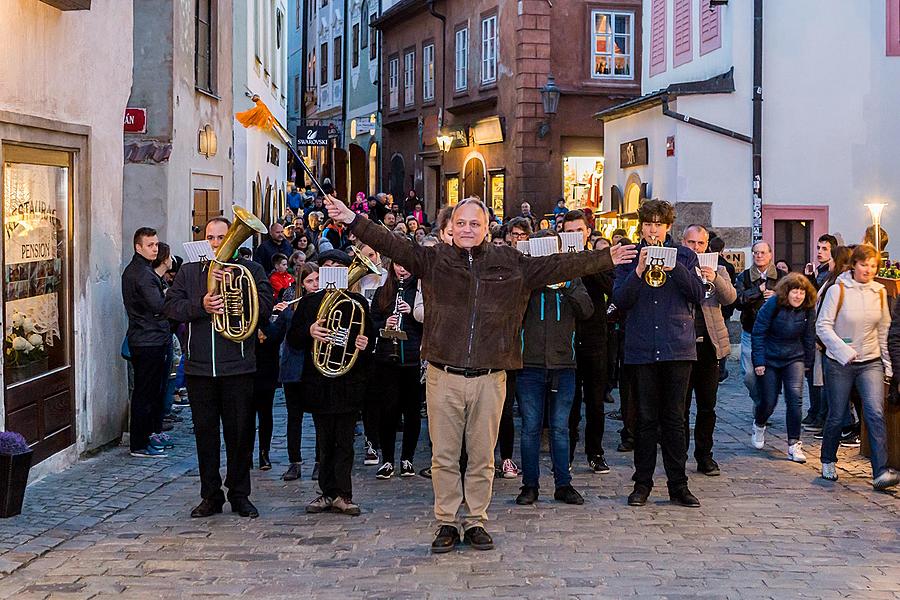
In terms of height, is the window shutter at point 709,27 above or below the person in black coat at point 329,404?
above

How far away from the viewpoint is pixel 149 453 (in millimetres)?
11039

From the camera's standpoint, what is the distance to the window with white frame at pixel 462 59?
34688 mm

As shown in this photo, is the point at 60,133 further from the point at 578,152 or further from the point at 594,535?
the point at 578,152

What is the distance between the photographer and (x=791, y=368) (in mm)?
11328

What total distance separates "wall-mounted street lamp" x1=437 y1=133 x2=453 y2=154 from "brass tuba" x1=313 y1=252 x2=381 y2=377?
26055mm

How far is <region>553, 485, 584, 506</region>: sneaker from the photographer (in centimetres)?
912

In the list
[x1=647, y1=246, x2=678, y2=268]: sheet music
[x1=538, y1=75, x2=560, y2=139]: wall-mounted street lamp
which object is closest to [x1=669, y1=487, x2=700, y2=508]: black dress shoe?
[x1=647, y1=246, x2=678, y2=268]: sheet music

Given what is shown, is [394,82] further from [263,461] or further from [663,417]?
[663,417]

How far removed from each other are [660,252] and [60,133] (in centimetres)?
482

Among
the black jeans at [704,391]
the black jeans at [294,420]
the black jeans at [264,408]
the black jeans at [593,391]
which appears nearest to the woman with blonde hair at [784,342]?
the black jeans at [704,391]

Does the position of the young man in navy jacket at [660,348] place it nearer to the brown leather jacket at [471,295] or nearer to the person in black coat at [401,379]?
the brown leather jacket at [471,295]

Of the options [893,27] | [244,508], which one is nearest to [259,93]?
[893,27]

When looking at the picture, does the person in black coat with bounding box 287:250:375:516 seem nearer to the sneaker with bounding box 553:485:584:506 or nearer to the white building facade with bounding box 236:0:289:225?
the sneaker with bounding box 553:485:584:506

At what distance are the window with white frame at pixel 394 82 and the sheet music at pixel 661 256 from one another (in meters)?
33.2
